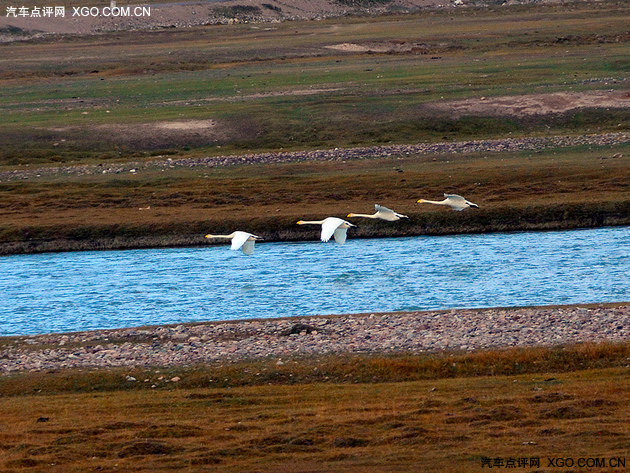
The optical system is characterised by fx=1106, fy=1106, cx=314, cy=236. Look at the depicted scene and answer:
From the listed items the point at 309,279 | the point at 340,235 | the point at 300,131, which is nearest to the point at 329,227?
the point at 340,235

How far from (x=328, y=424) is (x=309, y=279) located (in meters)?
13.1

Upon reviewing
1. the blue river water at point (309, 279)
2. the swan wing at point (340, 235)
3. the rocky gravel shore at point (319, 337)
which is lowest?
the blue river water at point (309, 279)

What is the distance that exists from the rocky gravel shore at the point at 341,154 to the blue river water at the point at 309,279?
10354mm

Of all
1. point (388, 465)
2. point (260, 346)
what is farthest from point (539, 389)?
point (260, 346)

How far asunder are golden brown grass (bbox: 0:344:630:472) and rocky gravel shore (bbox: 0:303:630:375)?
140 cm

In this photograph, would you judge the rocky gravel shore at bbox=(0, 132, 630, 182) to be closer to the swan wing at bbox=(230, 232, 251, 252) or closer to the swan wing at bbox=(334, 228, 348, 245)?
the swan wing at bbox=(230, 232, 251, 252)

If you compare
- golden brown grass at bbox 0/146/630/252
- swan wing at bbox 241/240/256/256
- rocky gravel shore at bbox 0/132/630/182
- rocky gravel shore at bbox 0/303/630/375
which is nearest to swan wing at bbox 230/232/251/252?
swan wing at bbox 241/240/256/256

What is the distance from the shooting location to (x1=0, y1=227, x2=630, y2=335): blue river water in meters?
26.5

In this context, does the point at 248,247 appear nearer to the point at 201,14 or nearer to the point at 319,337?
the point at 319,337

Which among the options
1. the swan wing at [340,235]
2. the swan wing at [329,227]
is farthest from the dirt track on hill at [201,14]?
the swan wing at [340,235]

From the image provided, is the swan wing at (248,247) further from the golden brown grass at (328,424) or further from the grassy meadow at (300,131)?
the grassy meadow at (300,131)

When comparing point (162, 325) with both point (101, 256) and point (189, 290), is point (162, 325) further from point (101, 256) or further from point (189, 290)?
point (101, 256)

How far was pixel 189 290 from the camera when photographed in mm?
29062

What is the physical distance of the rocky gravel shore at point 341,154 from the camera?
Result: 4422cm
